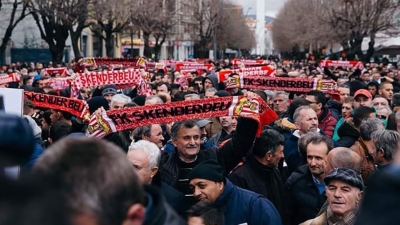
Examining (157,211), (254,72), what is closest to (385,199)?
(157,211)

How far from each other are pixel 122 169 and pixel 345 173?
119 inches

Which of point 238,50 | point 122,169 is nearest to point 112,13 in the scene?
point 122,169

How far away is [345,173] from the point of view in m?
4.54

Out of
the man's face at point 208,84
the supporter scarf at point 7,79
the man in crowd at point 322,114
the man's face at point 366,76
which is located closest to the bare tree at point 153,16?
the man's face at point 366,76

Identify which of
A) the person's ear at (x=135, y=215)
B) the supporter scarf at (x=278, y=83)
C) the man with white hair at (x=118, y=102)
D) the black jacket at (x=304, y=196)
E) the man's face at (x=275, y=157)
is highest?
the person's ear at (x=135, y=215)

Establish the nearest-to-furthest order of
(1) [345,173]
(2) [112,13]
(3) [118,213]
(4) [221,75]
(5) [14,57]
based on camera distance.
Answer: (3) [118,213], (1) [345,173], (4) [221,75], (2) [112,13], (5) [14,57]

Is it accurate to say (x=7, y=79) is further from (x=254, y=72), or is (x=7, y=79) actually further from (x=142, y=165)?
(x=142, y=165)

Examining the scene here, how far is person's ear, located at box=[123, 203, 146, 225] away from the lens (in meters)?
1.71

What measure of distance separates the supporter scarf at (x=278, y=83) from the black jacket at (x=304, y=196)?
172 inches

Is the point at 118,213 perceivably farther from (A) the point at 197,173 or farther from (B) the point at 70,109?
(B) the point at 70,109

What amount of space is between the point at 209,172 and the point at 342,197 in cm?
87

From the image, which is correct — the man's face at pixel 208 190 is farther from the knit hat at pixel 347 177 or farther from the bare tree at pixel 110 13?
the bare tree at pixel 110 13

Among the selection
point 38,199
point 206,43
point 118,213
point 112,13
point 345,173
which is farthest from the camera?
point 206,43

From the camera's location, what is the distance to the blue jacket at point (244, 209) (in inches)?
184
